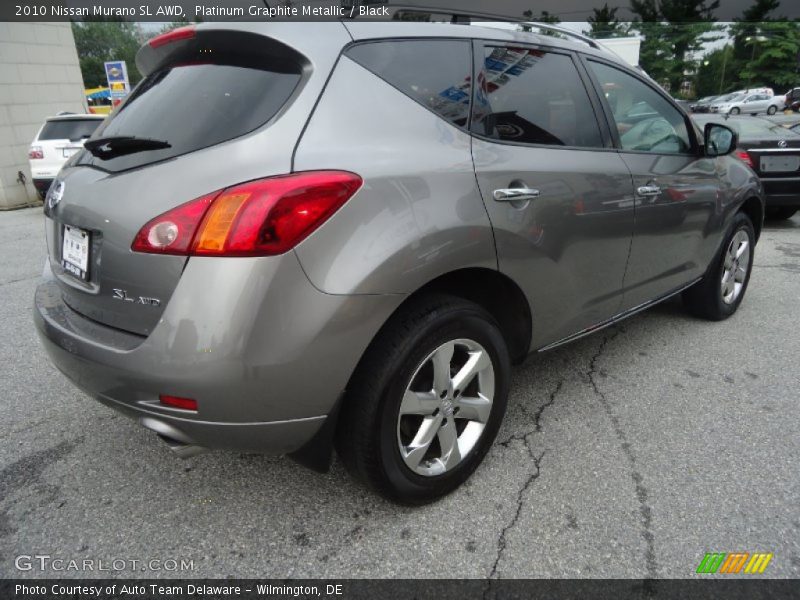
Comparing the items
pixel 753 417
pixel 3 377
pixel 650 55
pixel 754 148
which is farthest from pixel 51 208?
pixel 650 55

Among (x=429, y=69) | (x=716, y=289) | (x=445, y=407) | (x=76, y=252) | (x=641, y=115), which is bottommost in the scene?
(x=716, y=289)

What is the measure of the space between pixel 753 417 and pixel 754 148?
5787 millimetres

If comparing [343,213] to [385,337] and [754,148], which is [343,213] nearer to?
[385,337]

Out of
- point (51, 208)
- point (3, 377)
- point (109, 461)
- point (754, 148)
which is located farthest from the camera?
point (754, 148)

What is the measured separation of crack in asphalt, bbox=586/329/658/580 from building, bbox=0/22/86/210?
1224cm

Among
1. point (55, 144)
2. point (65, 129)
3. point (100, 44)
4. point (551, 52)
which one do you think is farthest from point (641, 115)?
point (100, 44)

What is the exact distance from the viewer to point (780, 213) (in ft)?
25.8

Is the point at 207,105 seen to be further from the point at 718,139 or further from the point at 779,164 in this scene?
the point at 779,164

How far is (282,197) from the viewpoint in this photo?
1578 mm

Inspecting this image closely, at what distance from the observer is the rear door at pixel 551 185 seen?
84.0 inches

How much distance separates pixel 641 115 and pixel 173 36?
2367mm

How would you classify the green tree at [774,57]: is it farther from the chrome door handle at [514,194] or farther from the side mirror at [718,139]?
the chrome door handle at [514,194]

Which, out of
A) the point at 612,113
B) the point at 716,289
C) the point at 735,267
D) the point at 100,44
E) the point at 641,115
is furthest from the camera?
the point at 100,44

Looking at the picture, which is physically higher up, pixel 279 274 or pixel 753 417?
pixel 279 274
